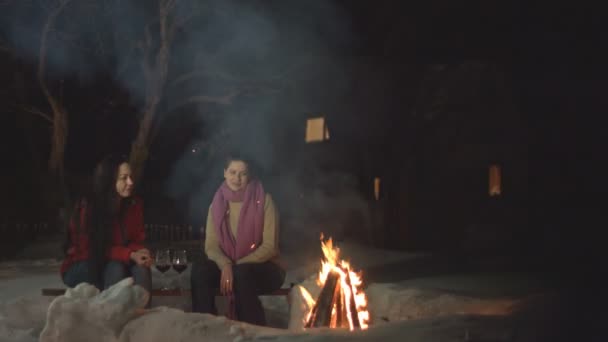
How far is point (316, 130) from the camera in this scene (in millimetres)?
21219

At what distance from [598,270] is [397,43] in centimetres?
655

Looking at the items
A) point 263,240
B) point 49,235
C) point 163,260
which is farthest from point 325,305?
point 49,235

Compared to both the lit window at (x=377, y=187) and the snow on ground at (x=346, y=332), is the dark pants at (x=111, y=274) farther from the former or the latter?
the lit window at (x=377, y=187)

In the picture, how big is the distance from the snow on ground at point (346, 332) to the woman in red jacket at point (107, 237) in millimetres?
485

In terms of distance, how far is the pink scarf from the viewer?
18.5 feet

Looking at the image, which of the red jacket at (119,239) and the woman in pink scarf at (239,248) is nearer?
the woman in pink scarf at (239,248)

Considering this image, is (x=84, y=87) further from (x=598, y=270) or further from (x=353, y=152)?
(x=598, y=270)

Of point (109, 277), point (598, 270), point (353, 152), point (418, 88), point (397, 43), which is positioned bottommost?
point (598, 270)

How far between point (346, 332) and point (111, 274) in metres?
2.29

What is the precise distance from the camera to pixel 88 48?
15.8 m

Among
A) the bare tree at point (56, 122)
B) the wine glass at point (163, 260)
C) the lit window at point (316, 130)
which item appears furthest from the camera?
the lit window at point (316, 130)

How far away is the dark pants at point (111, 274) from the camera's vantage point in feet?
17.8

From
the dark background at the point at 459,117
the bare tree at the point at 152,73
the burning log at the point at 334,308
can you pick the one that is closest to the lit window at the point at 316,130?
the dark background at the point at 459,117

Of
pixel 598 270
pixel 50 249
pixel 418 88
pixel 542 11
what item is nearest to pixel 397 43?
pixel 418 88
